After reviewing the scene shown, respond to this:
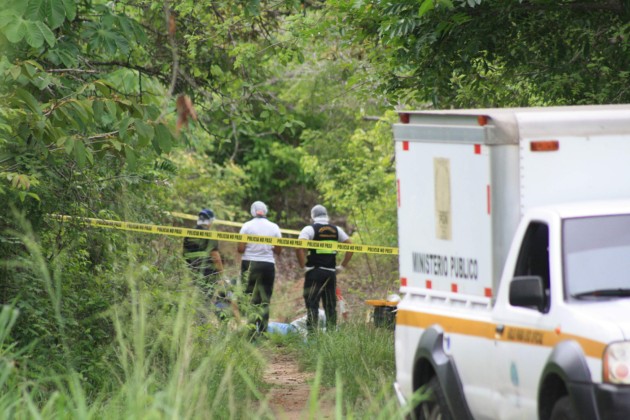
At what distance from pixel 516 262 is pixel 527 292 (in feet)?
1.80

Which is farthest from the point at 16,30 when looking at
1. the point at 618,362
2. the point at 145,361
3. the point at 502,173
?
the point at 618,362

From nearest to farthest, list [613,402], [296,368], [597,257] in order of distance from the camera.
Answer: [613,402] → [597,257] → [296,368]

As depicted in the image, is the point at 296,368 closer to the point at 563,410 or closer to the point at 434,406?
the point at 434,406

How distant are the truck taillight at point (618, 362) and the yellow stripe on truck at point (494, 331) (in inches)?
1.9

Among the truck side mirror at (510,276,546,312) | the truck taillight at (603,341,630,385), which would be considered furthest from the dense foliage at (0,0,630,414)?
the truck taillight at (603,341,630,385)

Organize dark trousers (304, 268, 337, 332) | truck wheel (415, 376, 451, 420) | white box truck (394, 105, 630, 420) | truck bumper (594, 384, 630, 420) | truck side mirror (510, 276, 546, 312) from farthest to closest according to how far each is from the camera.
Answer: dark trousers (304, 268, 337, 332)
truck wheel (415, 376, 451, 420)
truck side mirror (510, 276, 546, 312)
white box truck (394, 105, 630, 420)
truck bumper (594, 384, 630, 420)

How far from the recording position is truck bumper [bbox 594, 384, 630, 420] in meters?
5.56

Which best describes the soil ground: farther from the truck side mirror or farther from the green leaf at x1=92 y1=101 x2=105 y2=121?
the green leaf at x1=92 y1=101 x2=105 y2=121

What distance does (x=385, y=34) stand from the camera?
10844 millimetres

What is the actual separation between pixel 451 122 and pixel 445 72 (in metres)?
4.39

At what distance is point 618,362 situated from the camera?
5.60 metres

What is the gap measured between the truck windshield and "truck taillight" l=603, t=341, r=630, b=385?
0.62 metres

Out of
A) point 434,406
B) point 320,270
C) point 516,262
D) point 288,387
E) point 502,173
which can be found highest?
point 502,173

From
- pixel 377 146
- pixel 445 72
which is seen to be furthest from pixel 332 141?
pixel 445 72
